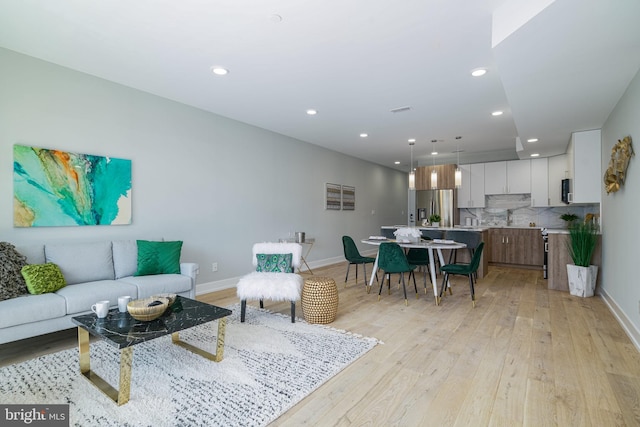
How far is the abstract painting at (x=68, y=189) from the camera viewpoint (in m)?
3.09

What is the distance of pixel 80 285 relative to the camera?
2.99m

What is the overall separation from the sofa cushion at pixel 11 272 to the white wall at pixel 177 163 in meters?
0.36

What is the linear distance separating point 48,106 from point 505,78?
4.46m

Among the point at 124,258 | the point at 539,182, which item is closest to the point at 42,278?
the point at 124,258

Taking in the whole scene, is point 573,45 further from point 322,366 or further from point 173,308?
point 173,308

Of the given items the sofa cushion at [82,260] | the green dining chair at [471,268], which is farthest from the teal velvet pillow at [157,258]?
the green dining chair at [471,268]

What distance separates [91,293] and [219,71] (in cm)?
246

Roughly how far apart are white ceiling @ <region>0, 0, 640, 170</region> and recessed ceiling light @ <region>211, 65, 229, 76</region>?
3.0 inches

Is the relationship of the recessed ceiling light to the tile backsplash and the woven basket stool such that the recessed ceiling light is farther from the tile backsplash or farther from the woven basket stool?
the tile backsplash

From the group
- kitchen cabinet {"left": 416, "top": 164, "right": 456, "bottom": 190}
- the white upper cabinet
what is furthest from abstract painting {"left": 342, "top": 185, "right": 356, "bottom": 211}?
the white upper cabinet

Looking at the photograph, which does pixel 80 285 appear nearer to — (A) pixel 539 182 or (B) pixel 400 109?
(B) pixel 400 109

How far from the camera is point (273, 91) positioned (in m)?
3.93

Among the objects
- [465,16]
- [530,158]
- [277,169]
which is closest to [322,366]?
[465,16]

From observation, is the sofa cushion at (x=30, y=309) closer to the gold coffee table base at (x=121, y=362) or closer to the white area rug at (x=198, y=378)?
the white area rug at (x=198, y=378)
